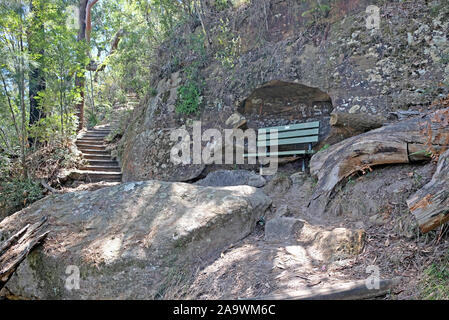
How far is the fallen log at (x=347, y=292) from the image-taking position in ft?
6.15

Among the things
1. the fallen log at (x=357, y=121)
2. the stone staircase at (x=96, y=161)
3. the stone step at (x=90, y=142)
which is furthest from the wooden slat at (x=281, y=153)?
the stone step at (x=90, y=142)

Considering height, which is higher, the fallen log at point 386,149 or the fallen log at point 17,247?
the fallen log at point 386,149

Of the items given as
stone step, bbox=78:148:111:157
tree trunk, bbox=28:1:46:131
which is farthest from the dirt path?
stone step, bbox=78:148:111:157

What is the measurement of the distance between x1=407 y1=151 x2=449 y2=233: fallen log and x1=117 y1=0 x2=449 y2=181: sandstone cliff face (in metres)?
2.51

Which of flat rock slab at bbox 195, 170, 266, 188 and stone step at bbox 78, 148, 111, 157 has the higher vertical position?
stone step at bbox 78, 148, 111, 157

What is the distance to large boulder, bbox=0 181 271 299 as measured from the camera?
9.20 feet

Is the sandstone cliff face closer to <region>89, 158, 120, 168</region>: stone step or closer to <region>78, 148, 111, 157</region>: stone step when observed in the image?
<region>89, 158, 120, 168</region>: stone step

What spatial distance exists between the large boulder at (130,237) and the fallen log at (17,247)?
0.10m

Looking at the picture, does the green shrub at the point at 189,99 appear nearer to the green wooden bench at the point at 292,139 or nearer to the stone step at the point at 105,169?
the green wooden bench at the point at 292,139

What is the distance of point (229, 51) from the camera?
24.1 ft

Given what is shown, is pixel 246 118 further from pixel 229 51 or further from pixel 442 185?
pixel 442 185

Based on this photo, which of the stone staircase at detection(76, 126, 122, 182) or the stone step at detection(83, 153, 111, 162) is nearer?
the stone staircase at detection(76, 126, 122, 182)

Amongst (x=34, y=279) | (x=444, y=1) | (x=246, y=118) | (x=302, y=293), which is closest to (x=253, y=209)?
(x=302, y=293)
